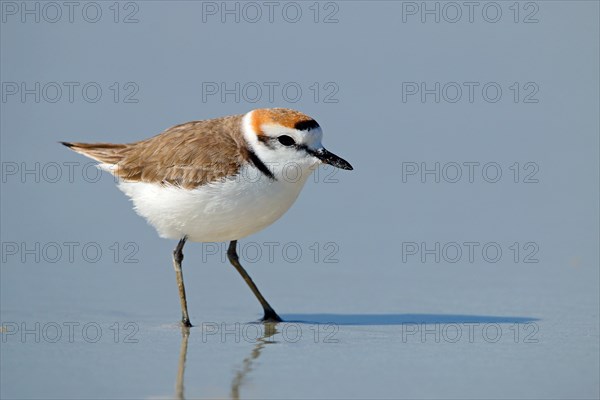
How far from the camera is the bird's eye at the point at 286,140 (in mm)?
7855

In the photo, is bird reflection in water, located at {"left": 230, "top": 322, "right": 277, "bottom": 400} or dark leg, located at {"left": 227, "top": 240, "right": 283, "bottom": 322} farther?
dark leg, located at {"left": 227, "top": 240, "right": 283, "bottom": 322}

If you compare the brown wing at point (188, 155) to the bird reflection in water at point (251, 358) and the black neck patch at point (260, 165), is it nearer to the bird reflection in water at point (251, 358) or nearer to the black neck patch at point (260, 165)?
the black neck patch at point (260, 165)

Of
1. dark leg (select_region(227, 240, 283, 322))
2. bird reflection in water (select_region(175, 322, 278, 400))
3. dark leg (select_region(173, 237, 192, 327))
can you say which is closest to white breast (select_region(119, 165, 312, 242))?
dark leg (select_region(173, 237, 192, 327))

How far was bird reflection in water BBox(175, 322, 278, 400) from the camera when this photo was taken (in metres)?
5.98

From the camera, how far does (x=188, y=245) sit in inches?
400

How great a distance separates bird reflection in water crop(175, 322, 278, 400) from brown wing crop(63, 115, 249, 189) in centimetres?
111

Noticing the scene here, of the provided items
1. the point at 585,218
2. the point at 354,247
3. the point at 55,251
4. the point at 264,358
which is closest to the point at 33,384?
the point at 264,358

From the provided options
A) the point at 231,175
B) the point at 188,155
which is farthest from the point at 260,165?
the point at 188,155

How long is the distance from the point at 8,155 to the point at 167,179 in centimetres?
424

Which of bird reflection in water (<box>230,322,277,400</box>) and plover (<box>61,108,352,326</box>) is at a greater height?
plover (<box>61,108,352,326</box>)

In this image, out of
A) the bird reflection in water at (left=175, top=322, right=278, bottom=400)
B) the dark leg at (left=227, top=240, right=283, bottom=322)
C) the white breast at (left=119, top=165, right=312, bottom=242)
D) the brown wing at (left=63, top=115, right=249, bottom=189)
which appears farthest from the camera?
the dark leg at (left=227, top=240, right=283, bottom=322)

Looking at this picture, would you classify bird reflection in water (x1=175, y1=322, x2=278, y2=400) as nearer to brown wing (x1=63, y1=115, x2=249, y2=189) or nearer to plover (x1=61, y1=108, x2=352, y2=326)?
plover (x1=61, y1=108, x2=352, y2=326)

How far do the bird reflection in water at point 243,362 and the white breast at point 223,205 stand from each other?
2.44ft

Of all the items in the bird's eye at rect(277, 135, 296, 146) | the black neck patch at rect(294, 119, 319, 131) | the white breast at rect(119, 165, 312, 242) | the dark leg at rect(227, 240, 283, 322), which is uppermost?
the black neck patch at rect(294, 119, 319, 131)
